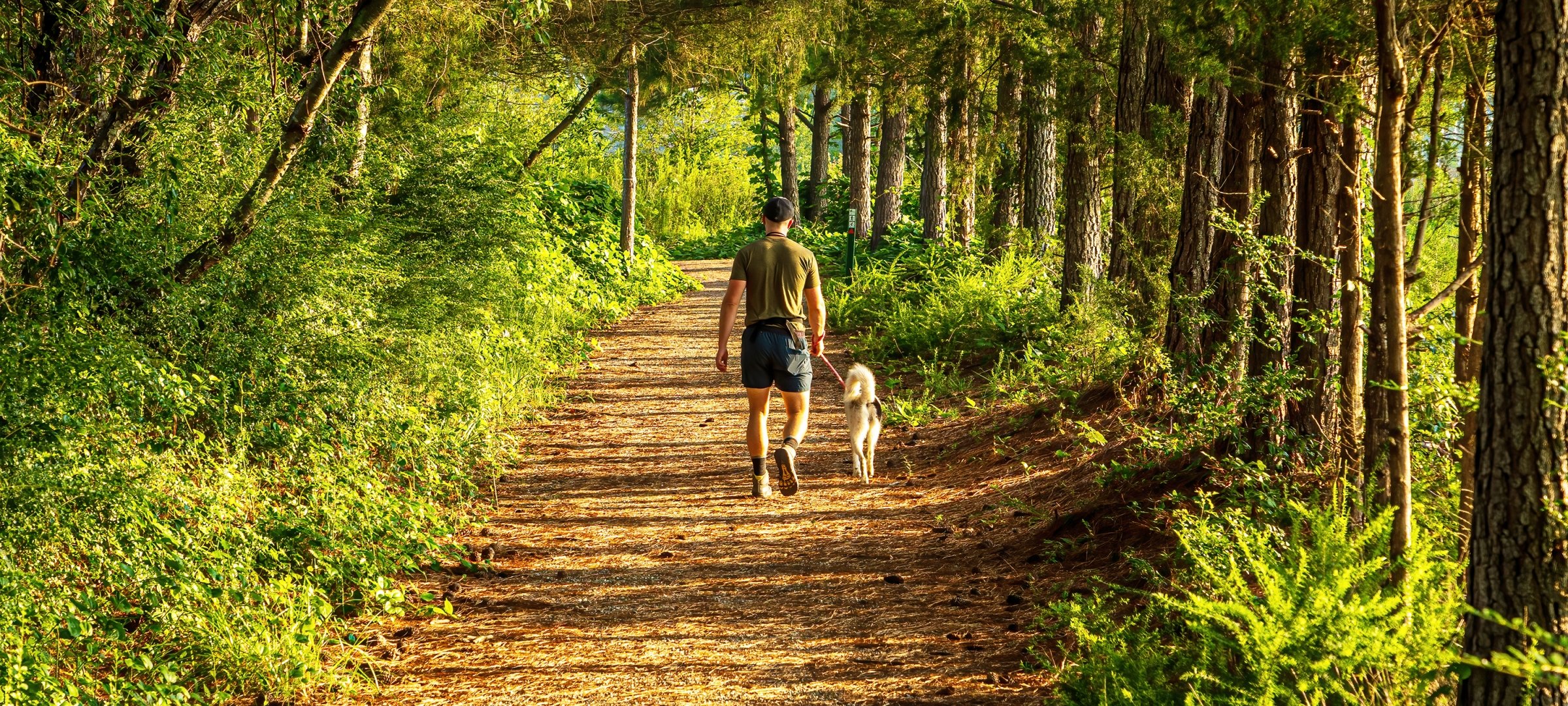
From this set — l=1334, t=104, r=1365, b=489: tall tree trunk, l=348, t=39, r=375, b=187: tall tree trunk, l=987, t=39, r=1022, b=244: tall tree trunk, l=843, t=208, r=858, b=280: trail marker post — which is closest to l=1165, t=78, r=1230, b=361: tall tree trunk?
l=1334, t=104, r=1365, b=489: tall tree trunk

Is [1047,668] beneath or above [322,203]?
beneath

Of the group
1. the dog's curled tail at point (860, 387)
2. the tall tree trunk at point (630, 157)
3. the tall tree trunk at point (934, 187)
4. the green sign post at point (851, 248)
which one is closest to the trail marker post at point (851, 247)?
the green sign post at point (851, 248)

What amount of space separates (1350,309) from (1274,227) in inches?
66.2

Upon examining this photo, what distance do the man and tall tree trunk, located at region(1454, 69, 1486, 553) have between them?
3.95m

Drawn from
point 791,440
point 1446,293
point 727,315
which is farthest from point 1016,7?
point 1446,293

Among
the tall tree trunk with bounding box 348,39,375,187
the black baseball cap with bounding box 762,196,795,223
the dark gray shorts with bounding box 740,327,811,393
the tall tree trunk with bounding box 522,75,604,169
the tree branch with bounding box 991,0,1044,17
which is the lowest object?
the dark gray shorts with bounding box 740,327,811,393

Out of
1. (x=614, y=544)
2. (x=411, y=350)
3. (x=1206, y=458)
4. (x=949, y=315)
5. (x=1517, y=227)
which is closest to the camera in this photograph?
(x=1517, y=227)

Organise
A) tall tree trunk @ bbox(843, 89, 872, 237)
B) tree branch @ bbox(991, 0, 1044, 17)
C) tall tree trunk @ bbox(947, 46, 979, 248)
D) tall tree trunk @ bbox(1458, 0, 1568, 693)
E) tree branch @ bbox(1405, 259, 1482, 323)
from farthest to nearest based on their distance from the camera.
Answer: tall tree trunk @ bbox(843, 89, 872, 237)
tall tree trunk @ bbox(947, 46, 979, 248)
tree branch @ bbox(991, 0, 1044, 17)
tree branch @ bbox(1405, 259, 1482, 323)
tall tree trunk @ bbox(1458, 0, 1568, 693)

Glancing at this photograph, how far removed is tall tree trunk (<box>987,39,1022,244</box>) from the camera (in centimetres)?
1373

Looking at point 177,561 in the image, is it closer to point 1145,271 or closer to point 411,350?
point 411,350

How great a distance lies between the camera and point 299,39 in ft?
27.9

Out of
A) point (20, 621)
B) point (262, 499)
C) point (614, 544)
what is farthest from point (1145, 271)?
point (20, 621)

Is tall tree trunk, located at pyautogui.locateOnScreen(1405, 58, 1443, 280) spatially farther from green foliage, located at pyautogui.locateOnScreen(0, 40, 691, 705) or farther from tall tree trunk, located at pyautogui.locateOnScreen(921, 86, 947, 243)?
tall tree trunk, located at pyautogui.locateOnScreen(921, 86, 947, 243)

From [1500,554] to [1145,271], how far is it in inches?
231
